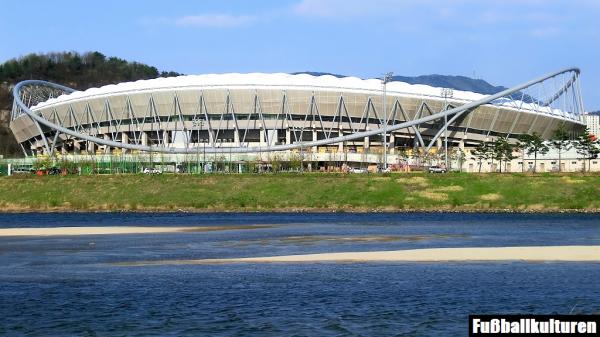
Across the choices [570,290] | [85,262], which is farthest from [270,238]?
[570,290]

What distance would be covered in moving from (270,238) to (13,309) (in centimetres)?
2963

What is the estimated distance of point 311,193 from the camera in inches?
4126

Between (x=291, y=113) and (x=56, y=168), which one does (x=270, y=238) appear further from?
(x=291, y=113)

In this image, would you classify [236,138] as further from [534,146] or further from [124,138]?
[534,146]

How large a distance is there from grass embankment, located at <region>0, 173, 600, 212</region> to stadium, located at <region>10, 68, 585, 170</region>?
42446 millimetres

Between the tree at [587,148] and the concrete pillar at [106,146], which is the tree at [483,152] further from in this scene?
the concrete pillar at [106,146]

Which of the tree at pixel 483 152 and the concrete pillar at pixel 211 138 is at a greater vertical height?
the concrete pillar at pixel 211 138

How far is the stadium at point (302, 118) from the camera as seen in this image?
15862 cm

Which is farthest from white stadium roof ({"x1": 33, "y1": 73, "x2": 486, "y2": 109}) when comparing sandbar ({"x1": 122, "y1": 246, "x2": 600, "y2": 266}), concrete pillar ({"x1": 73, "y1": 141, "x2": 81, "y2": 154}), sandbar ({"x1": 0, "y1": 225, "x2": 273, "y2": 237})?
sandbar ({"x1": 122, "y1": 246, "x2": 600, "y2": 266})

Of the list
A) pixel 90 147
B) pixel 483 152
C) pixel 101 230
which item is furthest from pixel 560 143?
pixel 101 230

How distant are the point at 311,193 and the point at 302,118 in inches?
2428

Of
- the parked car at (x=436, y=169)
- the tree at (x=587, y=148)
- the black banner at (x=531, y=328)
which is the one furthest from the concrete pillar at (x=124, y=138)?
the black banner at (x=531, y=328)

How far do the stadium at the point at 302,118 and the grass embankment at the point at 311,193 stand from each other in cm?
4245

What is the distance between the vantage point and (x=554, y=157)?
148 meters
